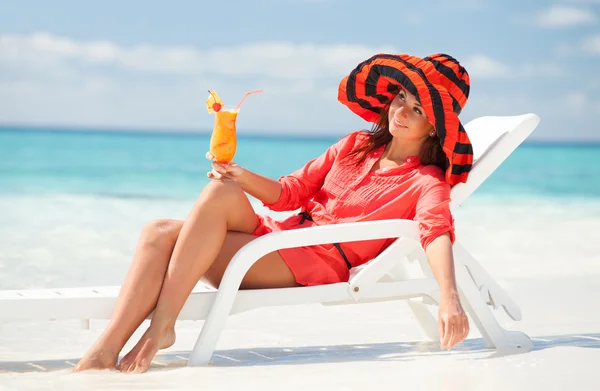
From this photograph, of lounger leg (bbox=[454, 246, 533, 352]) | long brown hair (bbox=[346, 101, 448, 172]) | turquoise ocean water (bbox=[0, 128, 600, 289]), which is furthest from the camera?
turquoise ocean water (bbox=[0, 128, 600, 289])

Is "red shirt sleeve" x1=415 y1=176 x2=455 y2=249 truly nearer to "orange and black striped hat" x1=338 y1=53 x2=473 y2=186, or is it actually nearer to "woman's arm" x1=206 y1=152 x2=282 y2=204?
"orange and black striped hat" x1=338 y1=53 x2=473 y2=186

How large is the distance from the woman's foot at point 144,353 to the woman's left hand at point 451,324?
1014mm

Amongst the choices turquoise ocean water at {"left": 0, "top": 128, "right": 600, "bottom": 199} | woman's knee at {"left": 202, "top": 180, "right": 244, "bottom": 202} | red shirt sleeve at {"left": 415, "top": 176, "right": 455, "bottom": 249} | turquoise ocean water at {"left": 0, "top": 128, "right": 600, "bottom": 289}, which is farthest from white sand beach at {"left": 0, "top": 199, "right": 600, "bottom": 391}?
turquoise ocean water at {"left": 0, "top": 128, "right": 600, "bottom": 199}

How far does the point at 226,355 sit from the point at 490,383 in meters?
1.21

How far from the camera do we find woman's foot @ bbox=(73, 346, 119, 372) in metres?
3.59

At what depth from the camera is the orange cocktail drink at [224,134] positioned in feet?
12.6

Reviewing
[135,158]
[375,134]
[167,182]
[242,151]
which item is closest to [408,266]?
[375,134]

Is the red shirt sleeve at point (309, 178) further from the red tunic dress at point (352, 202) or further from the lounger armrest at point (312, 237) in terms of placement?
the lounger armrest at point (312, 237)

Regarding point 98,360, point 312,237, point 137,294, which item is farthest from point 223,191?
point 98,360

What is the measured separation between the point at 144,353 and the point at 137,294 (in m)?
0.22

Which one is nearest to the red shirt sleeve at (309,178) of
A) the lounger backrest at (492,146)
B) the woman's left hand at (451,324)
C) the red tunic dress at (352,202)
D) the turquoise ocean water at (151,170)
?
the red tunic dress at (352,202)

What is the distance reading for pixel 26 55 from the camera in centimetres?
3634

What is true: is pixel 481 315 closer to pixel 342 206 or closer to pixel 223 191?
pixel 342 206

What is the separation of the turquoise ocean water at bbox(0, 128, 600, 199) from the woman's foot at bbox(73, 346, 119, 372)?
11896 mm
